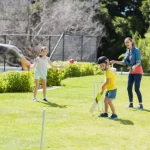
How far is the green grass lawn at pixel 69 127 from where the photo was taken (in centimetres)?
634

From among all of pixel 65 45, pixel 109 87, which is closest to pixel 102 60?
pixel 109 87

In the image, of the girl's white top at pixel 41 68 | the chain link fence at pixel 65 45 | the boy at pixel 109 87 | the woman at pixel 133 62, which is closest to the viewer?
the boy at pixel 109 87

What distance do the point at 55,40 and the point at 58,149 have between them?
77.8ft

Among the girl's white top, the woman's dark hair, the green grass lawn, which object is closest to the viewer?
the green grass lawn

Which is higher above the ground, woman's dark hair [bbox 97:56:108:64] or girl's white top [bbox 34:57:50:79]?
woman's dark hair [bbox 97:56:108:64]

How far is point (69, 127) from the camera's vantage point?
7602 millimetres

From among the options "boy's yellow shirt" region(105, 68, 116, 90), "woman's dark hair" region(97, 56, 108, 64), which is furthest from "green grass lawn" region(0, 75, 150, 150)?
"woman's dark hair" region(97, 56, 108, 64)

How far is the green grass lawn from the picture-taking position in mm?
6340

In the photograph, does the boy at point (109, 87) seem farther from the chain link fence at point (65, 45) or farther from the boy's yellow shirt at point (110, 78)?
the chain link fence at point (65, 45)

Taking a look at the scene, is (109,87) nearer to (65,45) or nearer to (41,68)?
(41,68)

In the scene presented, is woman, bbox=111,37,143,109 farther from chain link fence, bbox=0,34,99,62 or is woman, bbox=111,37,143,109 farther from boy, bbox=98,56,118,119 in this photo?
chain link fence, bbox=0,34,99,62

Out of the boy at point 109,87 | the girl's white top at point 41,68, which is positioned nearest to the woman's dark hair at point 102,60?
the boy at point 109,87

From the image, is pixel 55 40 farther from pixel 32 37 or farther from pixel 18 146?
pixel 18 146

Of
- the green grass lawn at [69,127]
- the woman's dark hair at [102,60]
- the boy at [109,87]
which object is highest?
the woman's dark hair at [102,60]
